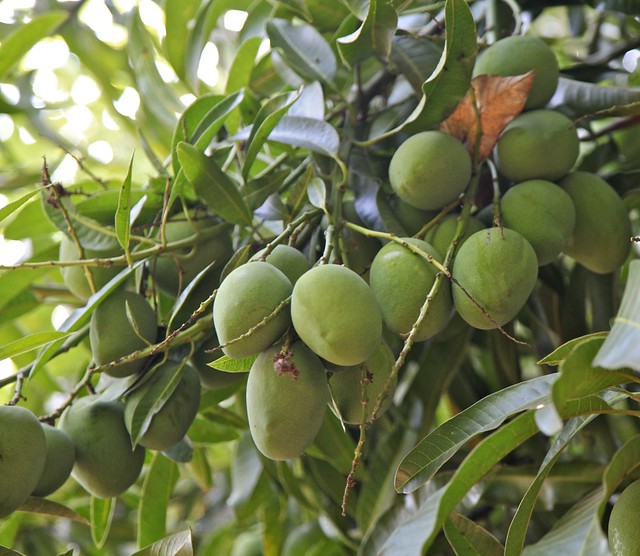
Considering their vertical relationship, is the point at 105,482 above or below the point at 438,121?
below

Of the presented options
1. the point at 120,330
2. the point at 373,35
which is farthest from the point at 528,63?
the point at 120,330

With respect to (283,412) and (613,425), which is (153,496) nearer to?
(283,412)

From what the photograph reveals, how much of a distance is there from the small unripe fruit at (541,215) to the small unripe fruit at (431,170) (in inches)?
2.0

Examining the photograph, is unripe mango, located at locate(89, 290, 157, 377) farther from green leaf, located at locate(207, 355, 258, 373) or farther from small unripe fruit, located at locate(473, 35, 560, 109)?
small unripe fruit, located at locate(473, 35, 560, 109)

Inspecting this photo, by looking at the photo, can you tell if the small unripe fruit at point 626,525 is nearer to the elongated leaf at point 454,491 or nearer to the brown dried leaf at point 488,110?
the elongated leaf at point 454,491

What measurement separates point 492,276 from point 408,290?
2.9 inches

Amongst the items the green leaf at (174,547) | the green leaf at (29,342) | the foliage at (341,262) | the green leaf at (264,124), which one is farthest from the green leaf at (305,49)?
the green leaf at (174,547)

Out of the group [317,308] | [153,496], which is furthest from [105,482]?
[317,308]

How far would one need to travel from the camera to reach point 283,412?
59 cm

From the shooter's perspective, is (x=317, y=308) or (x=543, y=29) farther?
(x=543, y=29)

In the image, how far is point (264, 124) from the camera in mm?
746

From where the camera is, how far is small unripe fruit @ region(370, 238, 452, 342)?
0.63m

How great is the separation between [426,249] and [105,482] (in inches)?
15.6

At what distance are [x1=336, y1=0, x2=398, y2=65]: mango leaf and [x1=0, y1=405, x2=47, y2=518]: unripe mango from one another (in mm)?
505
